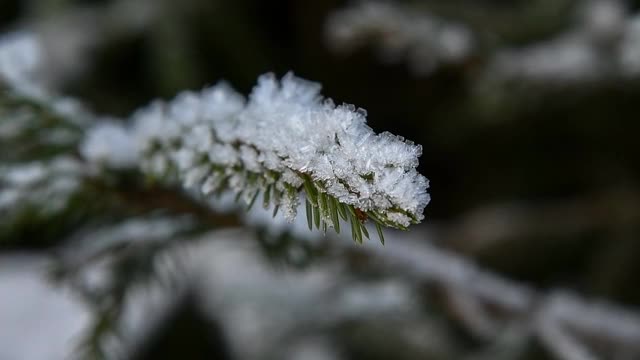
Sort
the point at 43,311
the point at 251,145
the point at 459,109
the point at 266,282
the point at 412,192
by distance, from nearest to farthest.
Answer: the point at 412,192, the point at 251,145, the point at 459,109, the point at 266,282, the point at 43,311

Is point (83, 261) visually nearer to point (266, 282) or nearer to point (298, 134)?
point (298, 134)

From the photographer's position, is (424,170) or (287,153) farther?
(424,170)

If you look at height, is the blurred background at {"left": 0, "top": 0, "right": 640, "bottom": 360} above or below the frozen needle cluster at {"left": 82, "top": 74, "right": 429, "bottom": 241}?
above

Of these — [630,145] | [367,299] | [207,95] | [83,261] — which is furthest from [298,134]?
[630,145]

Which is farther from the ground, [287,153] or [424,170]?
[424,170]

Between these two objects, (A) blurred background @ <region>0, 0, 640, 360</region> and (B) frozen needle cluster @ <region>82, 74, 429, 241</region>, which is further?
(A) blurred background @ <region>0, 0, 640, 360</region>
